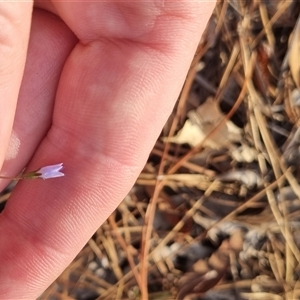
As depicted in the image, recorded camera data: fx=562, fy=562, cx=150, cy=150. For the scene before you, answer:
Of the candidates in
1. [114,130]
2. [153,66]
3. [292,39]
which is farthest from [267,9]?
[114,130]

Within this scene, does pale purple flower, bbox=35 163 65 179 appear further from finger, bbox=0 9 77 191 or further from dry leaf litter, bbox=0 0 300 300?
dry leaf litter, bbox=0 0 300 300

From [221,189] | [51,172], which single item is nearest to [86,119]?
[51,172]

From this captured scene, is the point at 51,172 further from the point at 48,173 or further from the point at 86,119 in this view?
the point at 86,119

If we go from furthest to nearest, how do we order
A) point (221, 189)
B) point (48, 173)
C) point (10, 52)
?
point (221, 189) → point (48, 173) → point (10, 52)

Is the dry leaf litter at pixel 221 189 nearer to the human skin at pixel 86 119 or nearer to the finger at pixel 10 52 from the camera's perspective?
the human skin at pixel 86 119

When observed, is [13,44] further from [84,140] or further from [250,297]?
[250,297]

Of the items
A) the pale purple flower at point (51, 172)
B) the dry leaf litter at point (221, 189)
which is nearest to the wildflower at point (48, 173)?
the pale purple flower at point (51, 172)

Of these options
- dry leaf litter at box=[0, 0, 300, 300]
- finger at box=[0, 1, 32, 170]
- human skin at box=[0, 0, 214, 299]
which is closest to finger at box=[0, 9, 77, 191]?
human skin at box=[0, 0, 214, 299]
